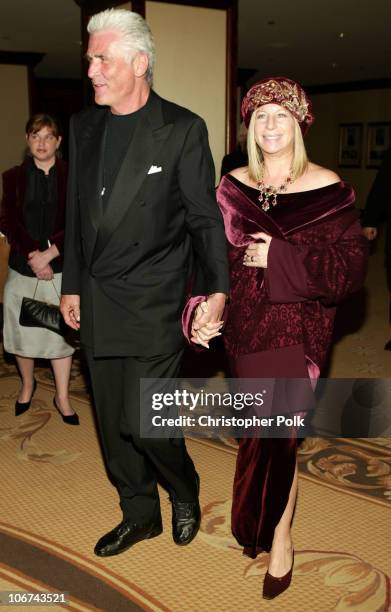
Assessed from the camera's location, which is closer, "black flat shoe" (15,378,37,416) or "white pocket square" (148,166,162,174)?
"white pocket square" (148,166,162,174)

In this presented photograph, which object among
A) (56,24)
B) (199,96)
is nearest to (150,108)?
(199,96)

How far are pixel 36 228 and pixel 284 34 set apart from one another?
874 cm

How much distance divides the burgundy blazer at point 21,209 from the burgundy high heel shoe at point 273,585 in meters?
2.16

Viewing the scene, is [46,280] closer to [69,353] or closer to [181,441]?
[69,353]

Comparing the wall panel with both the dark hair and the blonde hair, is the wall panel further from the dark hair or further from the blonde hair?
the blonde hair

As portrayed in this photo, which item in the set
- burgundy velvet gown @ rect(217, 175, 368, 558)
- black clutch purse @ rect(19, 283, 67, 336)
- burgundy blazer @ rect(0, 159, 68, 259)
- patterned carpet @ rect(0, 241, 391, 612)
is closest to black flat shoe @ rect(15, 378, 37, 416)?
patterned carpet @ rect(0, 241, 391, 612)

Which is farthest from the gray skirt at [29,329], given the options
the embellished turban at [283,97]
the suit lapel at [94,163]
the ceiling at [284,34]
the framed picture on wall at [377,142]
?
the framed picture on wall at [377,142]

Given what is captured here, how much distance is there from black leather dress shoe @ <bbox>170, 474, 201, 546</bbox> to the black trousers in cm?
4

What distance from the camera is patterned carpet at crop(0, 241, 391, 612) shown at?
8.73ft

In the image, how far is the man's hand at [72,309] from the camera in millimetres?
2852

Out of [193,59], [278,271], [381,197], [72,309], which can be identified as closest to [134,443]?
[72,309]

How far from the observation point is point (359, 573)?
9.17 feet

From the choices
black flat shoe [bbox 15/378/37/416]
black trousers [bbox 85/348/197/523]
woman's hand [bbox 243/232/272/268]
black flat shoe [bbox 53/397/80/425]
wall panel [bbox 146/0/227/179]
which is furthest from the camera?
wall panel [bbox 146/0/227/179]

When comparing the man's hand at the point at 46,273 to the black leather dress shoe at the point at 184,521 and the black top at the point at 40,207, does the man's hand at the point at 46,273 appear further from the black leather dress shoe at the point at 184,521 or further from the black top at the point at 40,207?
the black leather dress shoe at the point at 184,521
